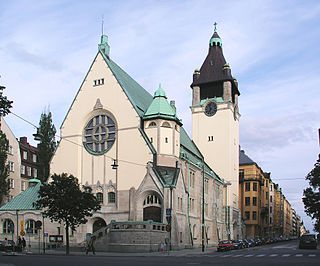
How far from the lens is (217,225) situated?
63.8 meters

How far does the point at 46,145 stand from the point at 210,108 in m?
25.9

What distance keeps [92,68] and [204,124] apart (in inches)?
962

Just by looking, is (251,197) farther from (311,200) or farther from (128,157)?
(128,157)

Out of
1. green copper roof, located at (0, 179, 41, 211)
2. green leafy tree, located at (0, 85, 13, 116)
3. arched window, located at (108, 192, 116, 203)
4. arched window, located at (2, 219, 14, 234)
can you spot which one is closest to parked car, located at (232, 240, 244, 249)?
arched window, located at (108, 192, 116, 203)

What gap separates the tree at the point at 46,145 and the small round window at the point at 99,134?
14.0 metres

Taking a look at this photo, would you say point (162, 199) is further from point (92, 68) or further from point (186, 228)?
point (92, 68)

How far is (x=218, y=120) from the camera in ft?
227

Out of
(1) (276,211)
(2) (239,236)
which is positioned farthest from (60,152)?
(1) (276,211)

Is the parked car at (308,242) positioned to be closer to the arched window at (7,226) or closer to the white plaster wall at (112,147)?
the white plaster wall at (112,147)

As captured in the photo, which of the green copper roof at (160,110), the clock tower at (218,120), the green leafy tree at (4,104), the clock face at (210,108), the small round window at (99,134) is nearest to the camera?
the green leafy tree at (4,104)

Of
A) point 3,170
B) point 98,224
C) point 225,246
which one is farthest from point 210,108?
point 3,170

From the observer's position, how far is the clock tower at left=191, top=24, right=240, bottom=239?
226 ft

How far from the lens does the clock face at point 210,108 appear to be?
69.8 m

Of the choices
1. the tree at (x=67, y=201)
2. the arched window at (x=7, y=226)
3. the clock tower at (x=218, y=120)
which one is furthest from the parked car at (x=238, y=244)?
the arched window at (x=7, y=226)
